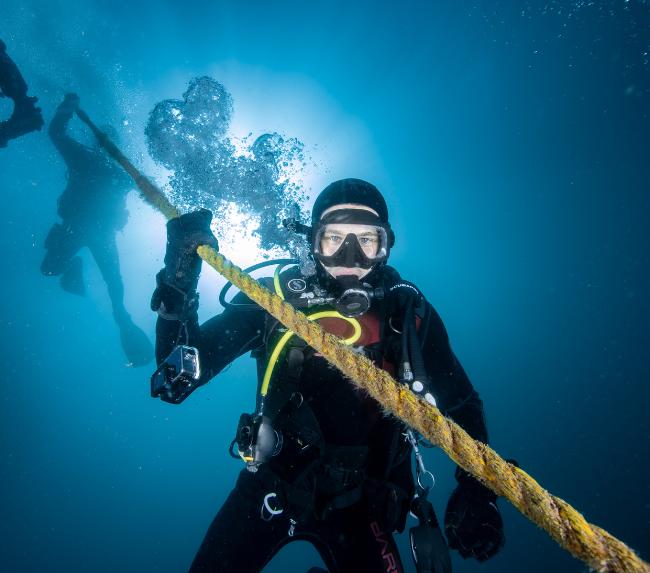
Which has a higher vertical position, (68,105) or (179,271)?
(68,105)

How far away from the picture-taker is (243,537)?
99.5 inches

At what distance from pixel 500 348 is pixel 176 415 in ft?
187

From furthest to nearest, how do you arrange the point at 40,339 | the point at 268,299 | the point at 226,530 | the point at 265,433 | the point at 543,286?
the point at 543,286 → the point at 40,339 → the point at 226,530 → the point at 265,433 → the point at 268,299

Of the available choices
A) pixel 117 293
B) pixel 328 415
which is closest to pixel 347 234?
pixel 328 415

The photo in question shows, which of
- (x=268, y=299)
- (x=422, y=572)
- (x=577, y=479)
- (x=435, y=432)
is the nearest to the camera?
(x=435, y=432)

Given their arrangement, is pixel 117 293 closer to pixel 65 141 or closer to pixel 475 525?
pixel 65 141

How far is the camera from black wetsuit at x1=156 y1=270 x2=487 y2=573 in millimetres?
2506

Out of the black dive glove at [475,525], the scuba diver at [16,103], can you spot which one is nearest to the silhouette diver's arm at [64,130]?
the scuba diver at [16,103]

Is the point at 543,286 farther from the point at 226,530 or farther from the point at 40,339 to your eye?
the point at 40,339

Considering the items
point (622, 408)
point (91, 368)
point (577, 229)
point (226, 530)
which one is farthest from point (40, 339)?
point (622, 408)

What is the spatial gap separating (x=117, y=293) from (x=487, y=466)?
936 inches

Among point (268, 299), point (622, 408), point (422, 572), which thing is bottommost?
point (422, 572)

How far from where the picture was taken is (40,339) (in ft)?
140

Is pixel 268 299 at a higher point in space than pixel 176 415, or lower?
lower
